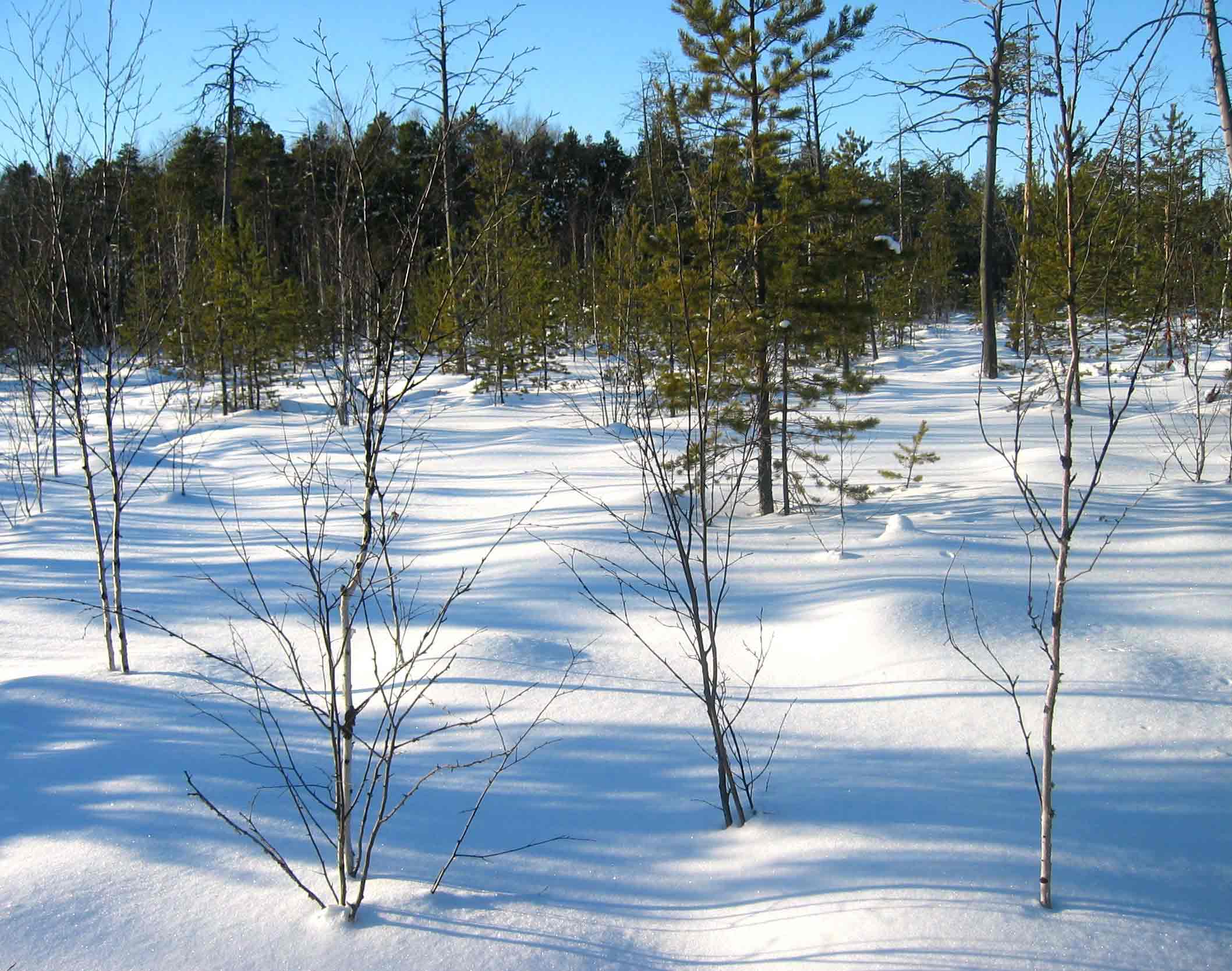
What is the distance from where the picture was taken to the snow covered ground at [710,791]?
7.62 ft

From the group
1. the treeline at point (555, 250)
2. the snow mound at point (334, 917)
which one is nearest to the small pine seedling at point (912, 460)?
the treeline at point (555, 250)

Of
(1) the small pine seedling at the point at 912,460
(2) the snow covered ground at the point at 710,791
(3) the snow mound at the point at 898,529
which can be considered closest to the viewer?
(2) the snow covered ground at the point at 710,791

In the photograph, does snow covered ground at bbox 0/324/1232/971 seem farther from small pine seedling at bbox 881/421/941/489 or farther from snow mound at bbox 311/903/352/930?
small pine seedling at bbox 881/421/941/489

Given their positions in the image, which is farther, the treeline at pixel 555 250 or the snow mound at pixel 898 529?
the snow mound at pixel 898 529

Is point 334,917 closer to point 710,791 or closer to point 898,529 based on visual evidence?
point 710,791

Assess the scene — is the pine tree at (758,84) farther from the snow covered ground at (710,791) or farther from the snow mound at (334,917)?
the snow mound at (334,917)

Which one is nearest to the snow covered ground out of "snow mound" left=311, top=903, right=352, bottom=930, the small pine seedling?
"snow mound" left=311, top=903, right=352, bottom=930

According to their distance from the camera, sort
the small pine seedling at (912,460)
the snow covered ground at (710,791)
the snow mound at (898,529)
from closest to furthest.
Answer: the snow covered ground at (710,791)
the snow mound at (898,529)
the small pine seedling at (912,460)

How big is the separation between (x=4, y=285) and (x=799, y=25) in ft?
33.0

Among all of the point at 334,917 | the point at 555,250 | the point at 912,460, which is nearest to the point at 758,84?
the point at 912,460

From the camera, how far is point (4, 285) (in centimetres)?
1048

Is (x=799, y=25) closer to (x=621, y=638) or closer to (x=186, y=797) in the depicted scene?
(x=621, y=638)

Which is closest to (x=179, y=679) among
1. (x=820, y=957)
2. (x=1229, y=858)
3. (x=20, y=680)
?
(x=20, y=680)

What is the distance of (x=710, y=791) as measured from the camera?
11.1 feet
